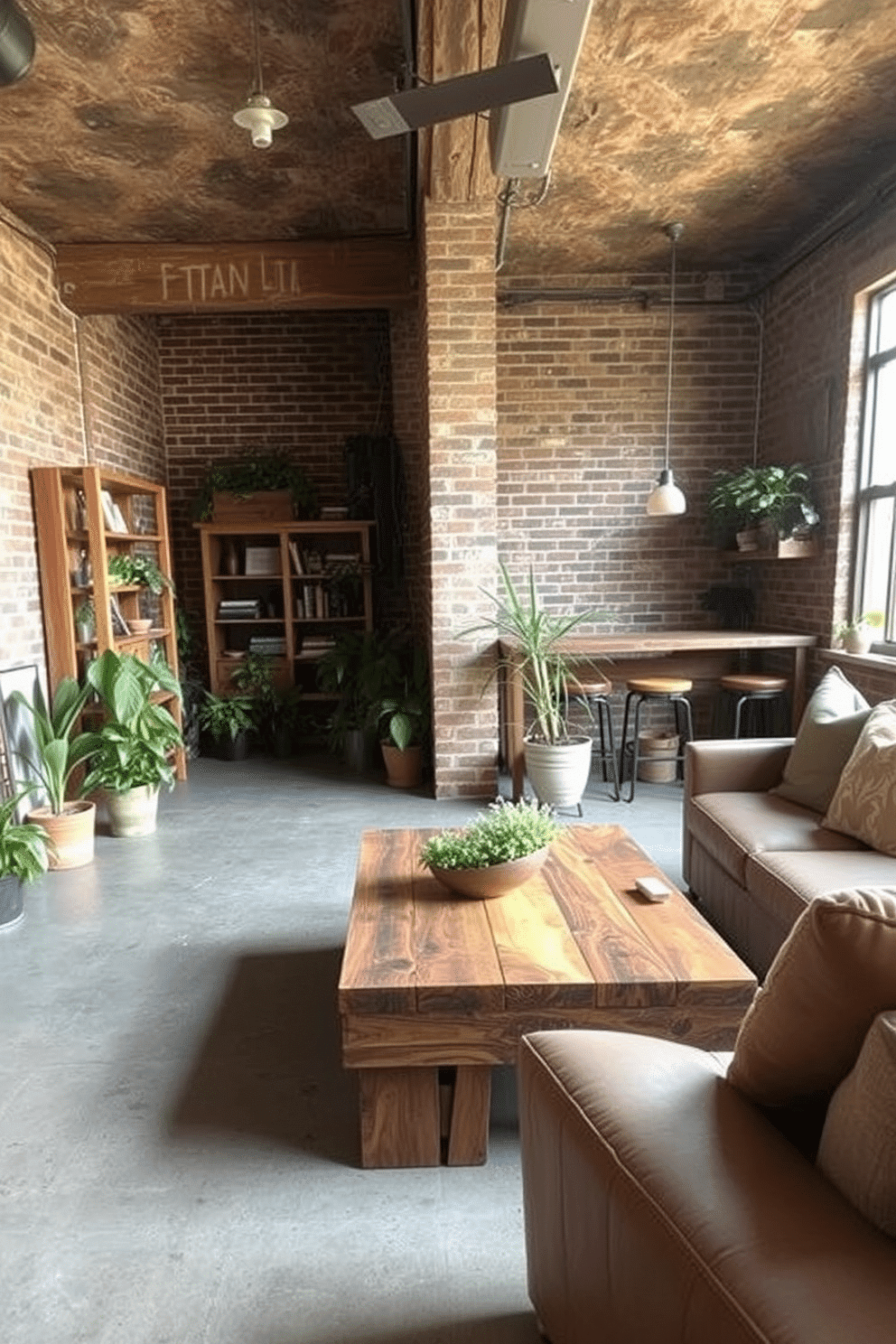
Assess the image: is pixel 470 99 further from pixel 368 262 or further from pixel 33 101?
pixel 368 262

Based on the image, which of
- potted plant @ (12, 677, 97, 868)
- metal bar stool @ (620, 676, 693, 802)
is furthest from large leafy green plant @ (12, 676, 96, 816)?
metal bar stool @ (620, 676, 693, 802)

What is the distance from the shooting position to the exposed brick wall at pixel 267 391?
5445mm

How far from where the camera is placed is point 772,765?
2732 millimetres

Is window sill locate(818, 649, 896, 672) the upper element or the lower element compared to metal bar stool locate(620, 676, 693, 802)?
upper

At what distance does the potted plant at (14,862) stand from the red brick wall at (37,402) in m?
1.13

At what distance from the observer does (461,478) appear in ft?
12.1

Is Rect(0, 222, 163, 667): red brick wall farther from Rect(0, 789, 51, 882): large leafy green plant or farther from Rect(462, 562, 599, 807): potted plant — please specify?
Rect(462, 562, 599, 807): potted plant

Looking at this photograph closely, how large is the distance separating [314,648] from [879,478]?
11.9 feet

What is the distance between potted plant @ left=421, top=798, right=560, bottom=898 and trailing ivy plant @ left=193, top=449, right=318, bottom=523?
12.7ft

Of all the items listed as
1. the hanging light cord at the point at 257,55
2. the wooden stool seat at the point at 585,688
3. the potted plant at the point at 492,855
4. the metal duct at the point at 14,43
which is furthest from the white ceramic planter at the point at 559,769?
the metal duct at the point at 14,43

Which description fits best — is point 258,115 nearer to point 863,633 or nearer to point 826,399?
point 826,399

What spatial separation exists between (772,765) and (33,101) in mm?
3810

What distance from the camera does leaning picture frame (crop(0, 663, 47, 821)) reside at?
3.21 metres

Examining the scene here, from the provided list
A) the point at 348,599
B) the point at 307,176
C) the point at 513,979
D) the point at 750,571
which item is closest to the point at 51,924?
the point at 513,979
